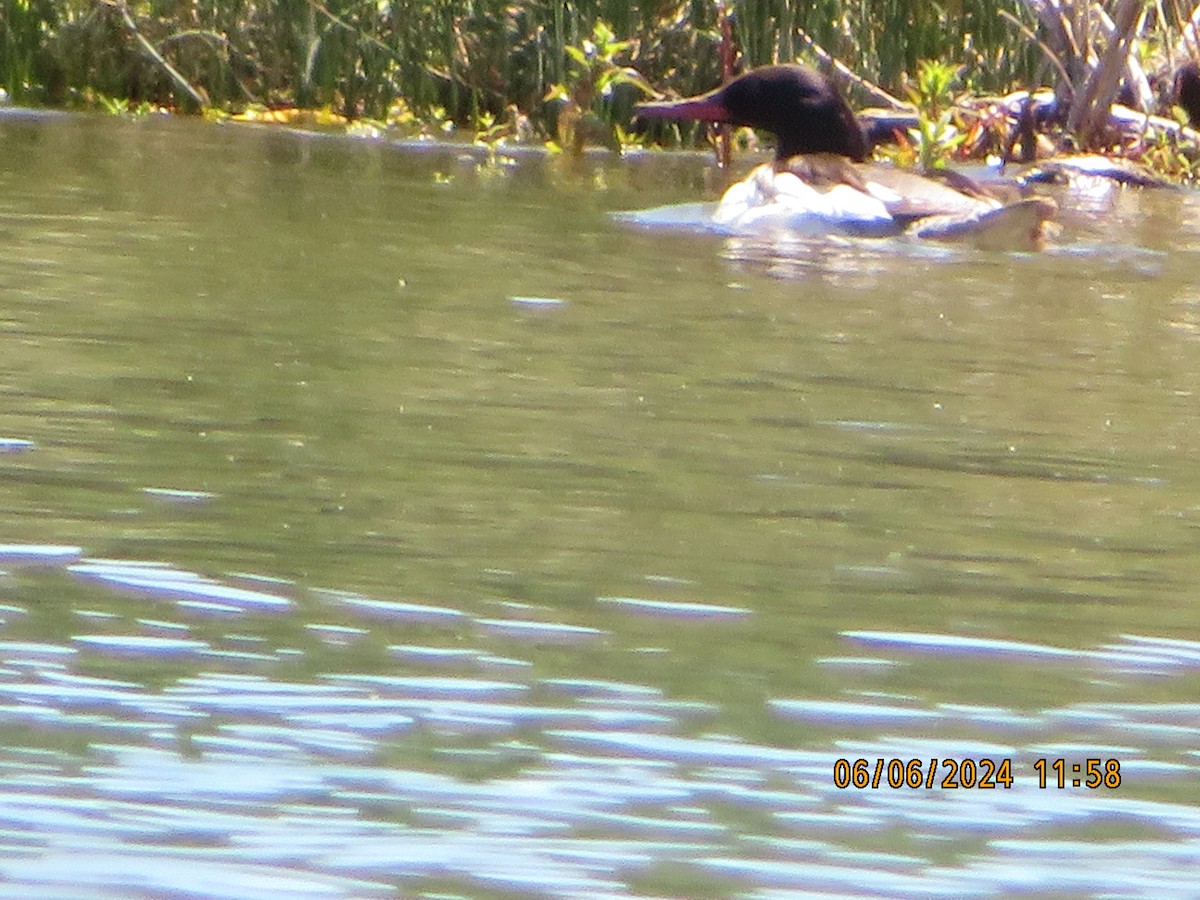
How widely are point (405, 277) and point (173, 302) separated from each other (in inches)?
43.6

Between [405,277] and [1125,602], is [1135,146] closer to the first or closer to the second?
[405,277]

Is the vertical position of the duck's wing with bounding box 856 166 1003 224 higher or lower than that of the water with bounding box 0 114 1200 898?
lower

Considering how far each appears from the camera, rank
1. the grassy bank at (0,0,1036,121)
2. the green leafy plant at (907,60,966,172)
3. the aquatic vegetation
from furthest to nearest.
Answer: the grassy bank at (0,0,1036,121)
the aquatic vegetation
the green leafy plant at (907,60,966,172)

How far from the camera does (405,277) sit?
844 cm

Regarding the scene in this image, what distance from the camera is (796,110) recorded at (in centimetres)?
1334

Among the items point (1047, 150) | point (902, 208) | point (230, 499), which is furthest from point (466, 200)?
point (230, 499)
